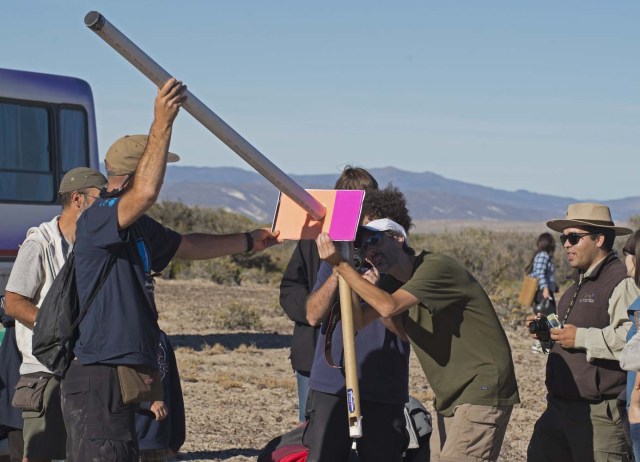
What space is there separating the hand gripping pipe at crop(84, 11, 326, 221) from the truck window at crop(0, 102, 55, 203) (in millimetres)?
9720

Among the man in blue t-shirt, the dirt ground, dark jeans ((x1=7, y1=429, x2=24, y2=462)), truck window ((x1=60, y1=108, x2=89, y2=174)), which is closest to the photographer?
the man in blue t-shirt

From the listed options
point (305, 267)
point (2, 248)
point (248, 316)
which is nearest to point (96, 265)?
point (305, 267)

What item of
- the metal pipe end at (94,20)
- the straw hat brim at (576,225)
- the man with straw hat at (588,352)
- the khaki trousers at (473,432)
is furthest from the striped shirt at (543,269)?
the metal pipe end at (94,20)

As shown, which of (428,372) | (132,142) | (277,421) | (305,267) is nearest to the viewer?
(132,142)

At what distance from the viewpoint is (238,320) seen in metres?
17.6

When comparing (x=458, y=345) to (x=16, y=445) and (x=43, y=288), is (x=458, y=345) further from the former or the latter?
(x=16, y=445)

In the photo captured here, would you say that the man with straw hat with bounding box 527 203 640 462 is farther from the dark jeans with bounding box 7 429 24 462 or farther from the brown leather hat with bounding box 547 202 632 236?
the dark jeans with bounding box 7 429 24 462

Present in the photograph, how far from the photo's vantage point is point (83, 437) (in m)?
4.46

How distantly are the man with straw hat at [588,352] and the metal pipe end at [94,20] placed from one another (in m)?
2.80

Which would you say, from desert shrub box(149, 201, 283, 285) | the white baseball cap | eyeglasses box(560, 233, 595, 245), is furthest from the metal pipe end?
desert shrub box(149, 201, 283, 285)

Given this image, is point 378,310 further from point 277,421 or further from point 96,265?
point 277,421

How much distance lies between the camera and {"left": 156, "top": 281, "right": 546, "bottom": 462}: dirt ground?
9273mm

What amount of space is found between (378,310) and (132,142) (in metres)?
1.17

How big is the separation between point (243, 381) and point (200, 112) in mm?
8562
